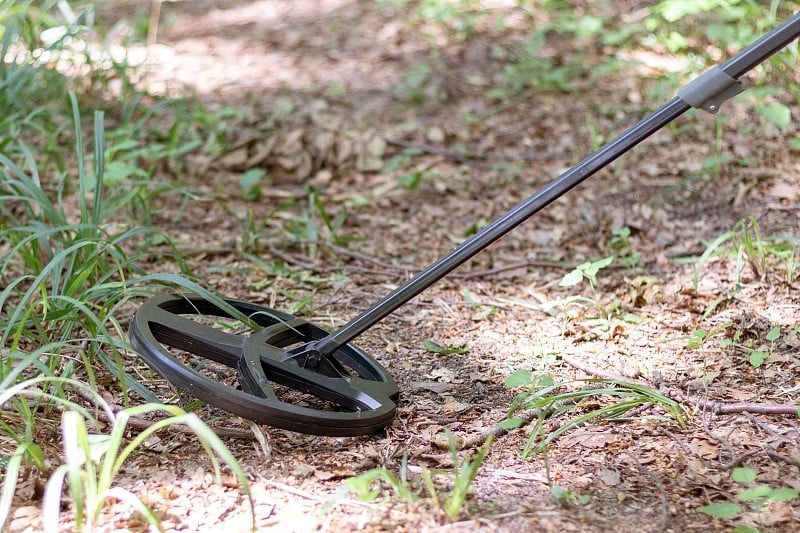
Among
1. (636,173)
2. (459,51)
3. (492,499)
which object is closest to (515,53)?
(459,51)

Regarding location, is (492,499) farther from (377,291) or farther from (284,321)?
(377,291)

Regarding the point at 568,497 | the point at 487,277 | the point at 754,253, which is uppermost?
the point at 568,497

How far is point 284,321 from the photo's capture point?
6.25 ft

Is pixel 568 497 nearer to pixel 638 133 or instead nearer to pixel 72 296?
pixel 638 133

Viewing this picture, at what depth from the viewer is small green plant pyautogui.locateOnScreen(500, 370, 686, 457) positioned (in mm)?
1617

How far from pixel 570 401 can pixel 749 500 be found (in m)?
0.48

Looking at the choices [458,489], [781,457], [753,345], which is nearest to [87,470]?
[458,489]

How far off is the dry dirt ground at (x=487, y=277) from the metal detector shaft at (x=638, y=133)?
1.15 ft

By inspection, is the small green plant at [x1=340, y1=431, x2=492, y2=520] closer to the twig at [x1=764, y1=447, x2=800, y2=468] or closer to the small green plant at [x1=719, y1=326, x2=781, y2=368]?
the twig at [x1=764, y1=447, x2=800, y2=468]

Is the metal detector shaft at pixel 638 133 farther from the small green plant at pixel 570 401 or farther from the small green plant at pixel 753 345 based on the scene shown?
the small green plant at pixel 753 345

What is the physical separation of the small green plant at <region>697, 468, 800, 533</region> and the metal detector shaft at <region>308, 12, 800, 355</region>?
0.64m

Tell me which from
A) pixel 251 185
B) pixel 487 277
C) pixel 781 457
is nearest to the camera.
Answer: pixel 781 457

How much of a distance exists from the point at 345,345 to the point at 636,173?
5.96 feet

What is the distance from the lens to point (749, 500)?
54.2 inches
